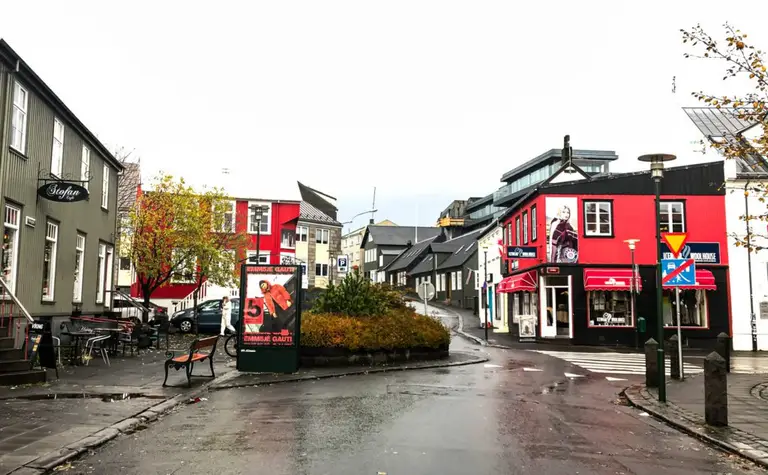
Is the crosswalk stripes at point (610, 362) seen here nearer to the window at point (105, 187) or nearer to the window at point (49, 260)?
the window at point (49, 260)

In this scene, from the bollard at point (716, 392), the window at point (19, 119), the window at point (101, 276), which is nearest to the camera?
the bollard at point (716, 392)

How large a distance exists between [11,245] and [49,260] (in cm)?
246

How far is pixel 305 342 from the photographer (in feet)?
50.7

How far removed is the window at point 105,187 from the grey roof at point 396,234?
66.0m

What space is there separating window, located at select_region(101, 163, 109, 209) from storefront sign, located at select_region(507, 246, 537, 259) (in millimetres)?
16043

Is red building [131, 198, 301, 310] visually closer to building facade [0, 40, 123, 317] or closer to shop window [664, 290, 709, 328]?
building facade [0, 40, 123, 317]

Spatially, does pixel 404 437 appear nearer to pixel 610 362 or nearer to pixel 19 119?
pixel 19 119

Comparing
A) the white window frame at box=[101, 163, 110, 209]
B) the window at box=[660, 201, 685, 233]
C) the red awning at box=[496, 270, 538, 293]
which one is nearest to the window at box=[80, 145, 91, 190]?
the white window frame at box=[101, 163, 110, 209]

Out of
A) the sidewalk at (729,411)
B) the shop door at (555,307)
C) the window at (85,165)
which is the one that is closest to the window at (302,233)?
the shop door at (555,307)

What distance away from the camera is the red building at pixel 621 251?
27.9 meters

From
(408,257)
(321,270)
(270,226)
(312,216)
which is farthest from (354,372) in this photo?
(408,257)

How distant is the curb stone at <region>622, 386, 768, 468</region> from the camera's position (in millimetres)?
7375

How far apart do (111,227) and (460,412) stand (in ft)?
60.6

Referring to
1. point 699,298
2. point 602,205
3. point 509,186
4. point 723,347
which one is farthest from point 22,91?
point 509,186
